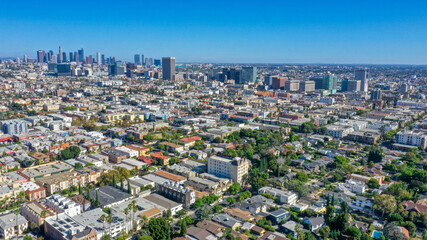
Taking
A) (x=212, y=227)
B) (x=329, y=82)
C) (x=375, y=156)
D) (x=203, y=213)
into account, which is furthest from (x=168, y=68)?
(x=212, y=227)

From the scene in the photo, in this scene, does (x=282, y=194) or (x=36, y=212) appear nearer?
(x=36, y=212)

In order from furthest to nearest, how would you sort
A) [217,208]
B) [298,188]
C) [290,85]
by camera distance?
[290,85]
[298,188]
[217,208]

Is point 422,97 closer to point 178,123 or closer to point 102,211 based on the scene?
point 178,123

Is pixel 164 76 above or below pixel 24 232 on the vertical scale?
above

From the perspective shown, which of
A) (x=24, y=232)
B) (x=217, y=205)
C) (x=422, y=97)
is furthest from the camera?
(x=422, y=97)

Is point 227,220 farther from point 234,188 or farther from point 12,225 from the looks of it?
point 12,225

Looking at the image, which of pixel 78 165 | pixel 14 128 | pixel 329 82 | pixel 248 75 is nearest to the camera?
pixel 78 165

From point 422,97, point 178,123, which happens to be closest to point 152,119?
point 178,123

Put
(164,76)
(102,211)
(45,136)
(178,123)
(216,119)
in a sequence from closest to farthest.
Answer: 1. (102,211)
2. (45,136)
3. (178,123)
4. (216,119)
5. (164,76)

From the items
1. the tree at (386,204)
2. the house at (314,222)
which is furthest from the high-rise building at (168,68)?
the house at (314,222)
